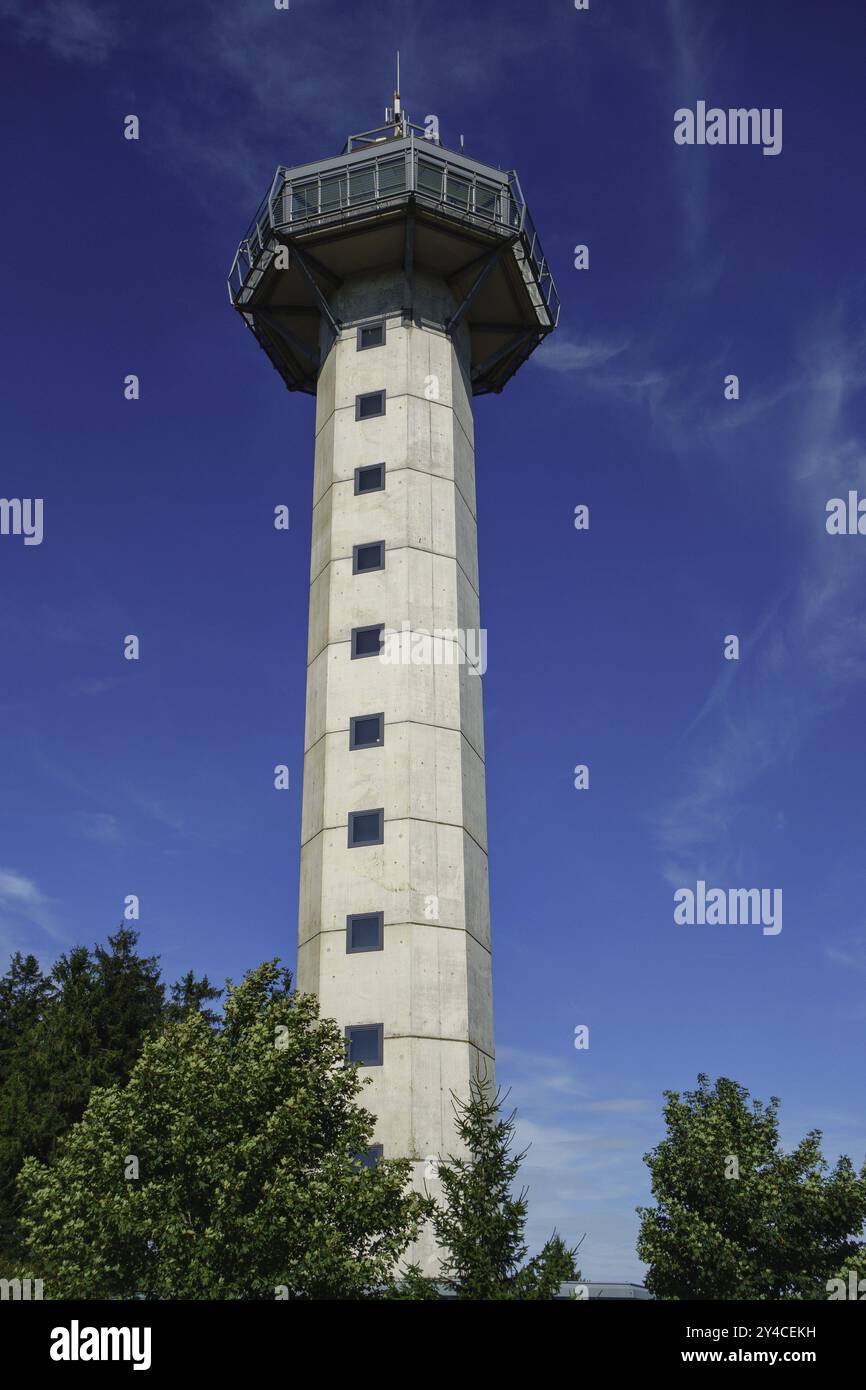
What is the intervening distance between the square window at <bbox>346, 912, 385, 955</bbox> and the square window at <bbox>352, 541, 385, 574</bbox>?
1366cm

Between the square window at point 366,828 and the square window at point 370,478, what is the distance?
13678mm

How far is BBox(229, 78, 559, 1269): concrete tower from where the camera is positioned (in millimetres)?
37656

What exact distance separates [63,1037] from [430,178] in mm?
41364

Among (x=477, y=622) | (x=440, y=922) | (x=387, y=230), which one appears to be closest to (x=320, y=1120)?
(x=440, y=922)

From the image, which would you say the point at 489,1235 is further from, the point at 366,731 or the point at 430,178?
the point at 430,178

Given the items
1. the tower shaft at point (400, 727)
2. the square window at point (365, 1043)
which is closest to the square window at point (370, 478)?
the tower shaft at point (400, 727)

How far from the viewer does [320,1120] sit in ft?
98.0

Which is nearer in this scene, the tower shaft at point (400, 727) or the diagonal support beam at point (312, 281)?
the tower shaft at point (400, 727)

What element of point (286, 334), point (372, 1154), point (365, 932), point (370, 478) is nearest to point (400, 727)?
point (365, 932)

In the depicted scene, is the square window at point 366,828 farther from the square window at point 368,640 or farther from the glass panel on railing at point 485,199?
the glass panel on railing at point 485,199

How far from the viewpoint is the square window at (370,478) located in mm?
45844
